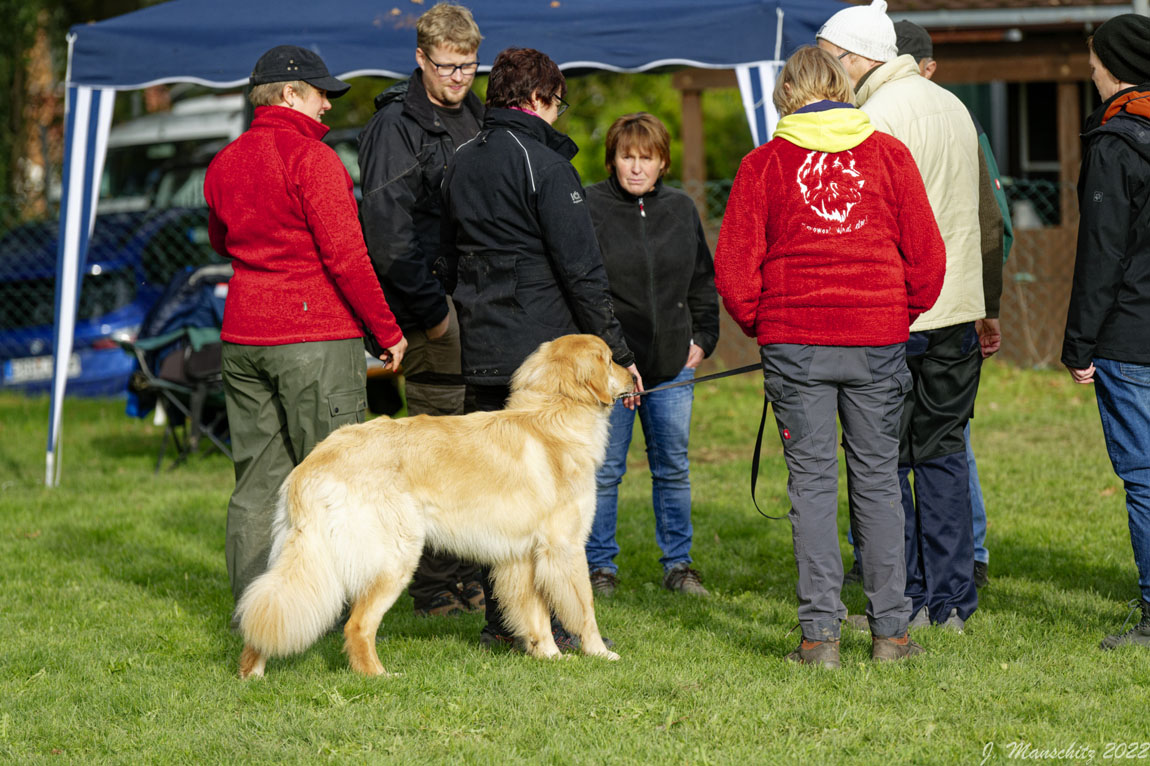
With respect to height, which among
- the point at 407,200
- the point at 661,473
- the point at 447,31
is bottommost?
the point at 661,473

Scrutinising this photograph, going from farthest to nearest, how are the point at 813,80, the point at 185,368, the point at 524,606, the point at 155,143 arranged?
the point at 155,143
the point at 185,368
the point at 524,606
the point at 813,80

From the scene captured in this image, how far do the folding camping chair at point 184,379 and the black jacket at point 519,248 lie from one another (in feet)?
14.0

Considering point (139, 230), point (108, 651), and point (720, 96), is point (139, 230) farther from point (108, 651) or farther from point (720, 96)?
point (720, 96)

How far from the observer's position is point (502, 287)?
4.07 metres

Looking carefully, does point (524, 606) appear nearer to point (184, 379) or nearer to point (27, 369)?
point (184, 379)

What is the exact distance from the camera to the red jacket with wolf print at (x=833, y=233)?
3.62 meters

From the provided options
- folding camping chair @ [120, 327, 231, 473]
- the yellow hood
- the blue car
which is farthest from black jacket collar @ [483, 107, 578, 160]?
the blue car

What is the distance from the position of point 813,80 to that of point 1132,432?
167cm

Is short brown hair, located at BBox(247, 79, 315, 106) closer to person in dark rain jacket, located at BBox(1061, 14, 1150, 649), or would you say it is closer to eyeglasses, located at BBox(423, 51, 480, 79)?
eyeglasses, located at BBox(423, 51, 480, 79)

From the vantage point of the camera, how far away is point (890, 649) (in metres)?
3.94

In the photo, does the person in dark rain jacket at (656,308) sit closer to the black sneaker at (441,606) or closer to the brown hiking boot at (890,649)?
the black sneaker at (441,606)

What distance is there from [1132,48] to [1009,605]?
2169mm

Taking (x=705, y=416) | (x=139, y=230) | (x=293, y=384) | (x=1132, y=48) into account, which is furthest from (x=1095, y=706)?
(x=139, y=230)

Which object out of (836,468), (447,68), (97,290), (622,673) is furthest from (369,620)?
(97,290)
